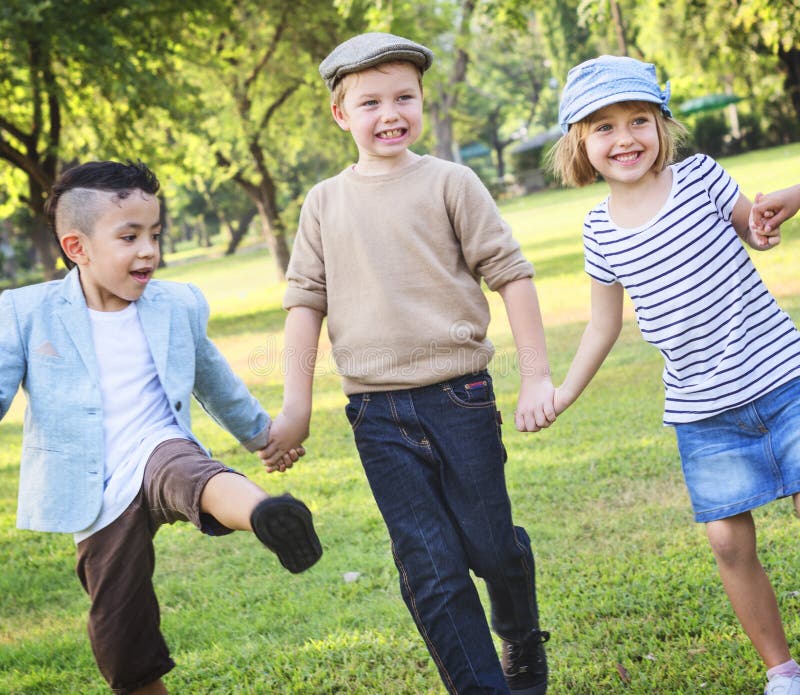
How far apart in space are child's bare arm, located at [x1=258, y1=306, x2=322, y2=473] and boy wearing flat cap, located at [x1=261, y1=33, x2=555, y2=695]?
0.36ft

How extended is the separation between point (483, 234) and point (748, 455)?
103 centimetres

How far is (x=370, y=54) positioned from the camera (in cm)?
290

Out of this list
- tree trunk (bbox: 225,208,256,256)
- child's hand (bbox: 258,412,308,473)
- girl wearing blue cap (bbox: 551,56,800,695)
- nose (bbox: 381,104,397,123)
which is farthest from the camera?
tree trunk (bbox: 225,208,256,256)

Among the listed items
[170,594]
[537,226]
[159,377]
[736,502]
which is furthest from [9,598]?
[537,226]

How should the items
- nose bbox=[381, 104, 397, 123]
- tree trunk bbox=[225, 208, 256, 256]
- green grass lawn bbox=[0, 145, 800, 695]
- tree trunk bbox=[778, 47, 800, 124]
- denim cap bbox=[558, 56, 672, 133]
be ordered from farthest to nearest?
tree trunk bbox=[225, 208, 256, 256] → tree trunk bbox=[778, 47, 800, 124] → green grass lawn bbox=[0, 145, 800, 695] → nose bbox=[381, 104, 397, 123] → denim cap bbox=[558, 56, 672, 133]

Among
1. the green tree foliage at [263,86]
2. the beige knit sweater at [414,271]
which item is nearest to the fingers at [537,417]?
the beige knit sweater at [414,271]

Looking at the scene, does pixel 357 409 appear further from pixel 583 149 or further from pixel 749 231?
pixel 749 231

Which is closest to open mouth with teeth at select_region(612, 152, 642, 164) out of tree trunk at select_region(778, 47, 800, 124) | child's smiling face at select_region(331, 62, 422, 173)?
child's smiling face at select_region(331, 62, 422, 173)

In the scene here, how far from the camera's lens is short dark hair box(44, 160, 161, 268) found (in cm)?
312

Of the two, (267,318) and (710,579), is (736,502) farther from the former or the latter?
(267,318)

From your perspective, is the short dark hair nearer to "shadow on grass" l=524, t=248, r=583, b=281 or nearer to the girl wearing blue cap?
the girl wearing blue cap

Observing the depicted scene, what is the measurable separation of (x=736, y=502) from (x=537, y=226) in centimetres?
2387

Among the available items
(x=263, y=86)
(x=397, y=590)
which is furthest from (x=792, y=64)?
(x=397, y=590)

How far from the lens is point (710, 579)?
3928 mm
